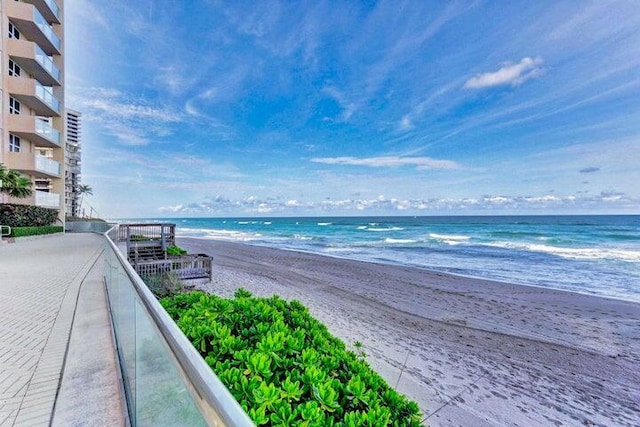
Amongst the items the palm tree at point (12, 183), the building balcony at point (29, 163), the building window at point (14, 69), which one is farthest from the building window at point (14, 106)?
the palm tree at point (12, 183)

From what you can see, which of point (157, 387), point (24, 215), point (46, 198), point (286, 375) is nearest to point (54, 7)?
point (46, 198)

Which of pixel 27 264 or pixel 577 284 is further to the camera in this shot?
pixel 577 284

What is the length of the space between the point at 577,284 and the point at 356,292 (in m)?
10.7

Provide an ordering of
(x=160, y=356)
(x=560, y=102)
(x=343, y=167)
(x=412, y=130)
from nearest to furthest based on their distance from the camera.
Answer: (x=160, y=356), (x=560, y=102), (x=412, y=130), (x=343, y=167)

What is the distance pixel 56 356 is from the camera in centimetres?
428

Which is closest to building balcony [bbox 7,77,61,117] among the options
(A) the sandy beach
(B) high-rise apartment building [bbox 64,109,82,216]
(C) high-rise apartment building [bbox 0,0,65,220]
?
(C) high-rise apartment building [bbox 0,0,65,220]

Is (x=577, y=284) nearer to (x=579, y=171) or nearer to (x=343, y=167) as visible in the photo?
(x=579, y=171)

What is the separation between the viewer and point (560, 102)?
24531 millimetres

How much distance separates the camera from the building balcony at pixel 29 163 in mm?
21828

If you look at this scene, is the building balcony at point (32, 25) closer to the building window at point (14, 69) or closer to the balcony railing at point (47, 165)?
A: the building window at point (14, 69)

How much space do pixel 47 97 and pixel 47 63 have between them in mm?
2629

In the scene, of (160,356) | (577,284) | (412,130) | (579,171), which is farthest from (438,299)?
(579,171)

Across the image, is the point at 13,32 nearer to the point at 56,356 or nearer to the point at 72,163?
the point at 56,356

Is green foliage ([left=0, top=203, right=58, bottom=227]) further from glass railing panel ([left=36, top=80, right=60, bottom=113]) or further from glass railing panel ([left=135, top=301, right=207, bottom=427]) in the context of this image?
glass railing panel ([left=135, top=301, right=207, bottom=427])
